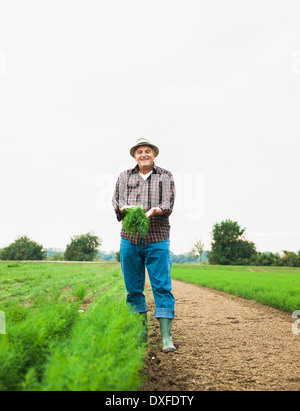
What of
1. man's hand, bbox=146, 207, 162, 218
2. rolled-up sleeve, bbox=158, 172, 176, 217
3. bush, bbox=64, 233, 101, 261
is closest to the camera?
man's hand, bbox=146, 207, 162, 218

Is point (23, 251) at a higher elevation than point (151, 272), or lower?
lower

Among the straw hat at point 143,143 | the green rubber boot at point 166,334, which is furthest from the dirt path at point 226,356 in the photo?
the straw hat at point 143,143

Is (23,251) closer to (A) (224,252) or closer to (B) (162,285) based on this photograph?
(A) (224,252)

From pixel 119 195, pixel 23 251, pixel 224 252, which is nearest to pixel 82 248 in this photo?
pixel 23 251

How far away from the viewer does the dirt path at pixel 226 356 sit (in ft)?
8.75

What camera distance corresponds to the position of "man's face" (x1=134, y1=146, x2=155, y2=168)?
4039mm

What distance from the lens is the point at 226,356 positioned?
11.5 ft

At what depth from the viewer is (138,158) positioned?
4.09m

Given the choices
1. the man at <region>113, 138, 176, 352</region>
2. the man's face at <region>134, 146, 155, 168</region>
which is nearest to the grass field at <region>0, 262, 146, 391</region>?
the man at <region>113, 138, 176, 352</region>

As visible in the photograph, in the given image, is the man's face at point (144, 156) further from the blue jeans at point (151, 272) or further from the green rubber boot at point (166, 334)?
the green rubber boot at point (166, 334)

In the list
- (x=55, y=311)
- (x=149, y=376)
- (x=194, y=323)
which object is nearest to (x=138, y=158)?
(x=55, y=311)

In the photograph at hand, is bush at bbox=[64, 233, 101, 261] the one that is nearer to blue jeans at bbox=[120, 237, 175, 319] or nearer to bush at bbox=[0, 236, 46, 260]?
bush at bbox=[0, 236, 46, 260]

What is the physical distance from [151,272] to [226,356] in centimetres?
144
